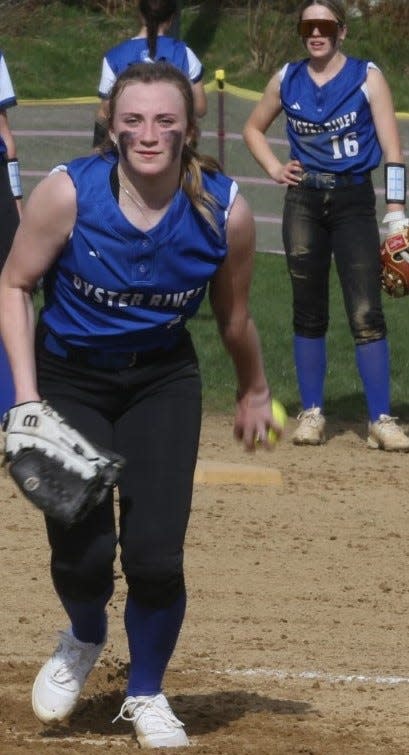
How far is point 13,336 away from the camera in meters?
4.32

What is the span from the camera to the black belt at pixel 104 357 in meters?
4.45

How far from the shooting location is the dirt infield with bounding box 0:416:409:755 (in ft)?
15.5

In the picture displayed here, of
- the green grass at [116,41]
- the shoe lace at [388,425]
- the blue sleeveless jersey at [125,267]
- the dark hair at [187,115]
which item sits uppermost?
the dark hair at [187,115]

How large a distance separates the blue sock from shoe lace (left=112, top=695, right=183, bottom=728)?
22 centimetres

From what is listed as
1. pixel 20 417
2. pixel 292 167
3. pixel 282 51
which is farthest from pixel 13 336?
pixel 282 51

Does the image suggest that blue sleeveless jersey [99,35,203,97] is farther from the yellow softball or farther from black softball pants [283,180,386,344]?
the yellow softball

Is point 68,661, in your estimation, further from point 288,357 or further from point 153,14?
point 288,357

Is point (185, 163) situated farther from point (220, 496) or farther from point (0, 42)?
point (0, 42)

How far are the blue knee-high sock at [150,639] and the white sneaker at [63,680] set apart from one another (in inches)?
6.1

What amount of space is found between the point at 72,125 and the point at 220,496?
33.2ft

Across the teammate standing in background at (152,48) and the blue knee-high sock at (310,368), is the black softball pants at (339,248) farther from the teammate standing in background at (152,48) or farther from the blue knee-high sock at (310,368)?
the teammate standing in background at (152,48)

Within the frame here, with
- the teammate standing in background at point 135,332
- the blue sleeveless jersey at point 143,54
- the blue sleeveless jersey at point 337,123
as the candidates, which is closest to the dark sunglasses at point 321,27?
the blue sleeveless jersey at point 337,123

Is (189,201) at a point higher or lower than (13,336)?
higher

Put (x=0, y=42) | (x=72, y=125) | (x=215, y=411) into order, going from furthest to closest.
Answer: (x=0, y=42) < (x=72, y=125) < (x=215, y=411)
